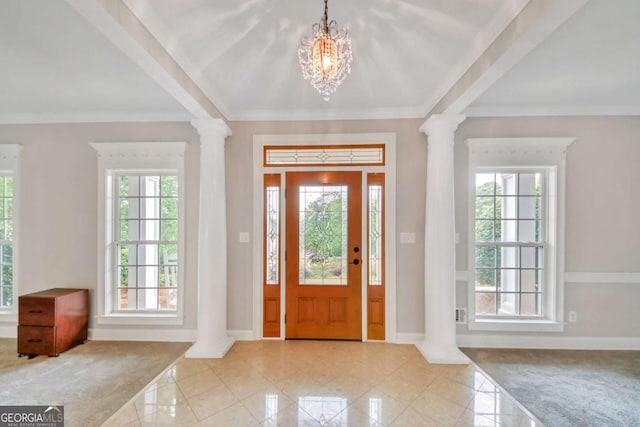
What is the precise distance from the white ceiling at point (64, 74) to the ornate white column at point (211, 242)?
0.66m

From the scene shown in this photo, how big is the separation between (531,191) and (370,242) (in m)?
2.01

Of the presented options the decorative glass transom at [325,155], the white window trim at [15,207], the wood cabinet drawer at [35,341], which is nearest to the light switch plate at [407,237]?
the decorative glass transom at [325,155]

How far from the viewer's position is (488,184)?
346 cm

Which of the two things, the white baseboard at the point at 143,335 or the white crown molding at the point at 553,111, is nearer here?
the white crown molding at the point at 553,111

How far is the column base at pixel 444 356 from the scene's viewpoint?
2871 mm

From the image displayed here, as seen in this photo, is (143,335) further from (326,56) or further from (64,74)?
(326,56)

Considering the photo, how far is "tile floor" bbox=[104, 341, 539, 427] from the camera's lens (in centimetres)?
207

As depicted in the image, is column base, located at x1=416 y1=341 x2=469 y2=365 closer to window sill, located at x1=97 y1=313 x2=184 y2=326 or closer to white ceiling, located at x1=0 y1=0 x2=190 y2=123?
window sill, located at x1=97 y1=313 x2=184 y2=326

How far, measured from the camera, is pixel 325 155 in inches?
137

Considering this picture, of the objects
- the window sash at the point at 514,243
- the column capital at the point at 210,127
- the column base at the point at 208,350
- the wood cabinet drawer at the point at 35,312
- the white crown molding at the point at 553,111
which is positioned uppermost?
the white crown molding at the point at 553,111

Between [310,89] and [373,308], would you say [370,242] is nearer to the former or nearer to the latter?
[373,308]

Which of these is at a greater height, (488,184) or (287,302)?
(488,184)

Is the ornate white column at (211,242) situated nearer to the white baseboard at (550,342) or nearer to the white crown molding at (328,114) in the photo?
the white crown molding at (328,114)

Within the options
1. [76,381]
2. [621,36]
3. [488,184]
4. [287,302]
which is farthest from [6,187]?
[621,36]
